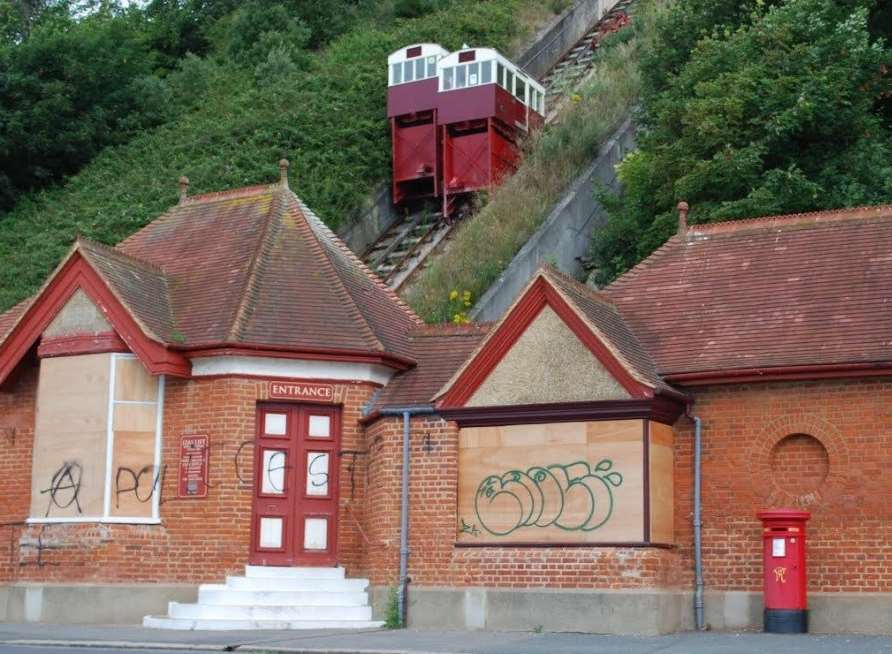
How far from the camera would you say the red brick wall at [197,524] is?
20219 mm

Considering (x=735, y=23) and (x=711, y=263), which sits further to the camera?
(x=735, y=23)

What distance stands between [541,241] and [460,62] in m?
11.1

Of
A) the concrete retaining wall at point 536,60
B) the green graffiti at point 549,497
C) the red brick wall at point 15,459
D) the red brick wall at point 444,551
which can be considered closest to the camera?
the red brick wall at point 444,551

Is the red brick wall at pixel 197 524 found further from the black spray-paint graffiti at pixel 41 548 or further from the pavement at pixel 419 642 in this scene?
the pavement at pixel 419 642

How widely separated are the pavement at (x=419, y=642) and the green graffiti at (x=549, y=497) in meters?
1.53

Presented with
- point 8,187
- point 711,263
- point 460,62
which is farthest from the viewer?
point 8,187

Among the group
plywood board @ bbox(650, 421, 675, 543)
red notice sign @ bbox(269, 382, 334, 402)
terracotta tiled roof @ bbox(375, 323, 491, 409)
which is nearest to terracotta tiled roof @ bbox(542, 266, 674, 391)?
plywood board @ bbox(650, 421, 675, 543)

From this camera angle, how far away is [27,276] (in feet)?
135

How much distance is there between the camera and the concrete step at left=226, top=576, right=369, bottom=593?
19938mm

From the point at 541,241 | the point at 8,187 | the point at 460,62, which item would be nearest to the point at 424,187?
the point at 460,62

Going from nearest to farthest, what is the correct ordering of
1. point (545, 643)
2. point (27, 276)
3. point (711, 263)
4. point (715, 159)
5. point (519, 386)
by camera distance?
1. point (545, 643)
2. point (519, 386)
3. point (711, 263)
4. point (715, 159)
5. point (27, 276)

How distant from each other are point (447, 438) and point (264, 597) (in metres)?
3.41

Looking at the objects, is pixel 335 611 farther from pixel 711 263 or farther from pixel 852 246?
pixel 852 246

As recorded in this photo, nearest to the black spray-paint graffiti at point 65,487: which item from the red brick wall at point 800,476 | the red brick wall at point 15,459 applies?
the red brick wall at point 15,459
